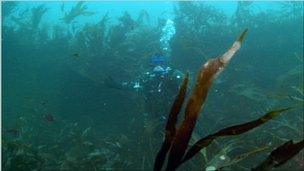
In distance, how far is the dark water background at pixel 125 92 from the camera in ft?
23.3

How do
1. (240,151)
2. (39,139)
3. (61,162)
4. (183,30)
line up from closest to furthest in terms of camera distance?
1. (240,151)
2. (61,162)
3. (39,139)
4. (183,30)

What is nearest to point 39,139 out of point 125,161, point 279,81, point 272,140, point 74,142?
point 74,142

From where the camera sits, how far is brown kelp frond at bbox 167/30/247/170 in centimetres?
153

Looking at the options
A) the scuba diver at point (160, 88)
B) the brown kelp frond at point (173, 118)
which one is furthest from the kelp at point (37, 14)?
the brown kelp frond at point (173, 118)

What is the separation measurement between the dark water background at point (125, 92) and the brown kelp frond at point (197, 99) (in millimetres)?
4886

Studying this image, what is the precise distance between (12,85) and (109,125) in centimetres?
380

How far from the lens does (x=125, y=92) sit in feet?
32.1

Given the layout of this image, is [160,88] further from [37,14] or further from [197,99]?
[37,14]

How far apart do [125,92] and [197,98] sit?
8.29 meters

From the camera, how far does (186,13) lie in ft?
41.2

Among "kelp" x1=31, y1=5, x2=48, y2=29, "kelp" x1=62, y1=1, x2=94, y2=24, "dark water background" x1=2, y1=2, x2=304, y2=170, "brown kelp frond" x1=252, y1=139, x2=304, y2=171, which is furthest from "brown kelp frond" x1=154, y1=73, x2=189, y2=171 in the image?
"kelp" x1=31, y1=5, x2=48, y2=29

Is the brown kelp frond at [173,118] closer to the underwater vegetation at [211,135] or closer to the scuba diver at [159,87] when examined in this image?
the underwater vegetation at [211,135]

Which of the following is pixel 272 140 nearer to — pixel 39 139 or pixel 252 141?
pixel 252 141

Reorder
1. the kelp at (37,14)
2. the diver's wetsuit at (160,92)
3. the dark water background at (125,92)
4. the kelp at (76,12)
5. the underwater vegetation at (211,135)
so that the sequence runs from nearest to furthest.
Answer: the underwater vegetation at (211,135) → the dark water background at (125,92) → the diver's wetsuit at (160,92) → the kelp at (76,12) → the kelp at (37,14)
